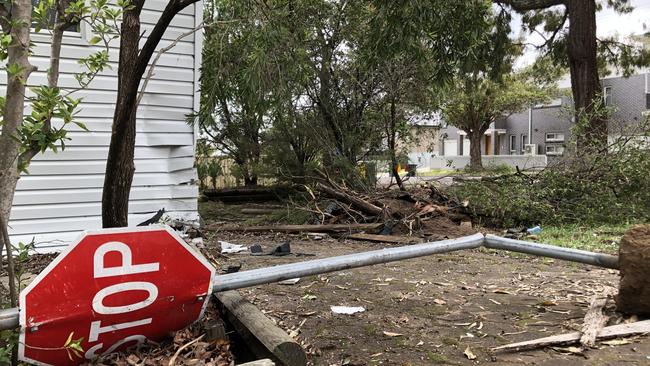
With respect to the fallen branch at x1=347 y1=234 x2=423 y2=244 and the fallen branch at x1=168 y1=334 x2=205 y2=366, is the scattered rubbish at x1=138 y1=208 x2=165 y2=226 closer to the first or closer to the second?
the fallen branch at x1=347 y1=234 x2=423 y2=244

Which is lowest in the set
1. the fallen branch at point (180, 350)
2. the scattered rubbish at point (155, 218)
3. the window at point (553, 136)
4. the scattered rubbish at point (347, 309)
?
the scattered rubbish at point (347, 309)

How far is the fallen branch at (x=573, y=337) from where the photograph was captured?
3584 millimetres

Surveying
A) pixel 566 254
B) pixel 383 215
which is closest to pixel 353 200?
pixel 383 215

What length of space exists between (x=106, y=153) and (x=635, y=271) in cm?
670

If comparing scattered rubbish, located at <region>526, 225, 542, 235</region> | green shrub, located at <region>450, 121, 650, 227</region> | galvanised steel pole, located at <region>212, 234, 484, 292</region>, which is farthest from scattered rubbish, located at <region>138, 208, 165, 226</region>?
scattered rubbish, located at <region>526, 225, 542, 235</region>

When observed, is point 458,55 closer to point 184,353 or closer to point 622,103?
point 184,353

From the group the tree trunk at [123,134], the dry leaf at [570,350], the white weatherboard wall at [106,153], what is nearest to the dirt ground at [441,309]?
the dry leaf at [570,350]

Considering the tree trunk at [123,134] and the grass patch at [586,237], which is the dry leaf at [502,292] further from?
the tree trunk at [123,134]

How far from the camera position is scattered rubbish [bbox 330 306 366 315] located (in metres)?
4.51

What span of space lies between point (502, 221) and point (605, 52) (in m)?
15.2

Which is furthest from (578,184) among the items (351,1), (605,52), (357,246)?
(605,52)

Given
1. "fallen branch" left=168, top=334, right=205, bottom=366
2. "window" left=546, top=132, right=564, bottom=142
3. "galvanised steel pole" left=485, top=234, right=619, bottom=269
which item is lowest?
"fallen branch" left=168, top=334, right=205, bottom=366

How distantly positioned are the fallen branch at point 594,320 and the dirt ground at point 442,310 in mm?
79

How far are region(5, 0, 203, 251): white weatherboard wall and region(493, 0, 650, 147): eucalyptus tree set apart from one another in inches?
305
